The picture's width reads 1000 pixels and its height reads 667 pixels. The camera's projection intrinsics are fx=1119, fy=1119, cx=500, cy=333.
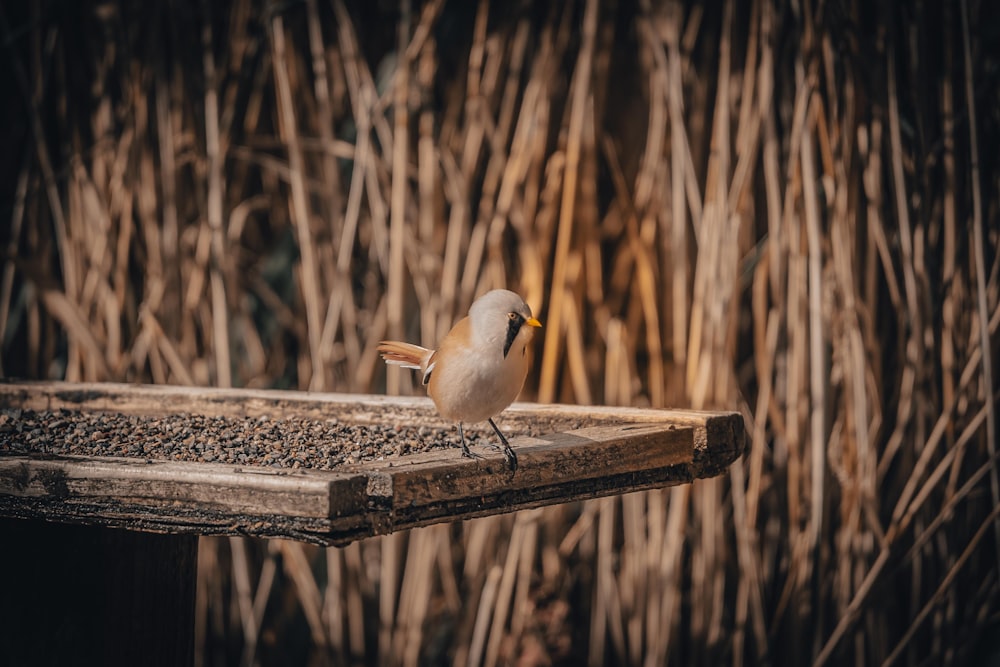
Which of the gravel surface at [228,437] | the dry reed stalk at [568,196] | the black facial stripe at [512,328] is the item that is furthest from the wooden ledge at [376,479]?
the dry reed stalk at [568,196]

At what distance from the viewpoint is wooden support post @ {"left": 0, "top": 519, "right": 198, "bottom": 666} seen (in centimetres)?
130

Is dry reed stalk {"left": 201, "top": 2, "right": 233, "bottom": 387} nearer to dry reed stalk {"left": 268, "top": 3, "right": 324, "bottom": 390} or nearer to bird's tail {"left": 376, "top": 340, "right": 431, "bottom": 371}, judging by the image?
dry reed stalk {"left": 268, "top": 3, "right": 324, "bottom": 390}

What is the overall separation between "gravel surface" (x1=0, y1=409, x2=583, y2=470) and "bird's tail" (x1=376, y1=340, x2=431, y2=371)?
0.32 feet

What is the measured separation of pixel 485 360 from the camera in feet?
4.05

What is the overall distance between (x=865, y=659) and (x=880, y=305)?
61cm

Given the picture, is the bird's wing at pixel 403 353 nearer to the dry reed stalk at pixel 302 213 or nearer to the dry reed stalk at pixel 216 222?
the dry reed stalk at pixel 302 213

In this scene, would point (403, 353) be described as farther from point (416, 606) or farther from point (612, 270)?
point (612, 270)

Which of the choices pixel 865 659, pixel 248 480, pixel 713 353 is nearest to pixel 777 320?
pixel 713 353

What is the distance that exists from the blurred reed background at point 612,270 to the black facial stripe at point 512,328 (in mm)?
691

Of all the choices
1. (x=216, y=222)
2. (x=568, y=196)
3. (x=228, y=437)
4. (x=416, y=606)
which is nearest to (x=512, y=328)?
(x=228, y=437)

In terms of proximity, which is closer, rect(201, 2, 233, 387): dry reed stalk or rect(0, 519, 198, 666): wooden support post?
rect(0, 519, 198, 666): wooden support post

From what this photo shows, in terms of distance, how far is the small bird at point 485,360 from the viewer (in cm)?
123

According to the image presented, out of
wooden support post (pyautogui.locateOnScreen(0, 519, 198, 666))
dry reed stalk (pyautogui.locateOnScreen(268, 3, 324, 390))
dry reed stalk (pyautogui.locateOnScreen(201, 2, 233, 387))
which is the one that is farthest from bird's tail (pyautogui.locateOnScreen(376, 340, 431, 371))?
dry reed stalk (pyautogui.locateOnScreen(201, 2, 233, 387))

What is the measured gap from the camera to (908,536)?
1.89m
